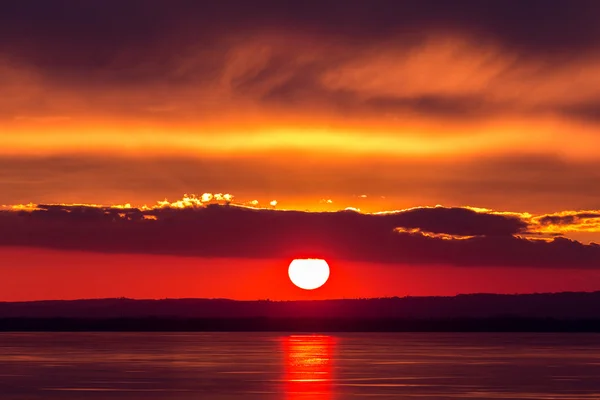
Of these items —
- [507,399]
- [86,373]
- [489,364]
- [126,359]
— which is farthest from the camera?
[126,359]

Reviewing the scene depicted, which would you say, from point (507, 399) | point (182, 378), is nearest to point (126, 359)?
point (182, 378)

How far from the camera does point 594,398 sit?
4675 cm

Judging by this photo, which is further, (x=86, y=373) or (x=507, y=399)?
(x=86, y=373)

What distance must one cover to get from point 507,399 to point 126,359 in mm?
37601

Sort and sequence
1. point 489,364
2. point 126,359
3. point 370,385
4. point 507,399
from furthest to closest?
1. point 126,359
2. point 489,364
3. point 370,385
4. point 507,399

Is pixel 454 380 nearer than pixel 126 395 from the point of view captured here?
No

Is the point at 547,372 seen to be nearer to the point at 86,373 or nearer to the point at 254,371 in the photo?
the point at 254,371

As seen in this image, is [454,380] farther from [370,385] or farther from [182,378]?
[182,378]

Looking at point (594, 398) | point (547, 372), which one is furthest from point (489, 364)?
point (594, 398)

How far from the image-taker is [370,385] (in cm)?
5328

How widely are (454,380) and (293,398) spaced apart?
12.0m

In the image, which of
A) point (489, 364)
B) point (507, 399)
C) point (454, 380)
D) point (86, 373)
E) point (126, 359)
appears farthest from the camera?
point (126, 359)

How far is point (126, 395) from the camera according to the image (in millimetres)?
48156

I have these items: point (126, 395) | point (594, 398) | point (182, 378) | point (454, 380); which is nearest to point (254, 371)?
point (182, 378)
